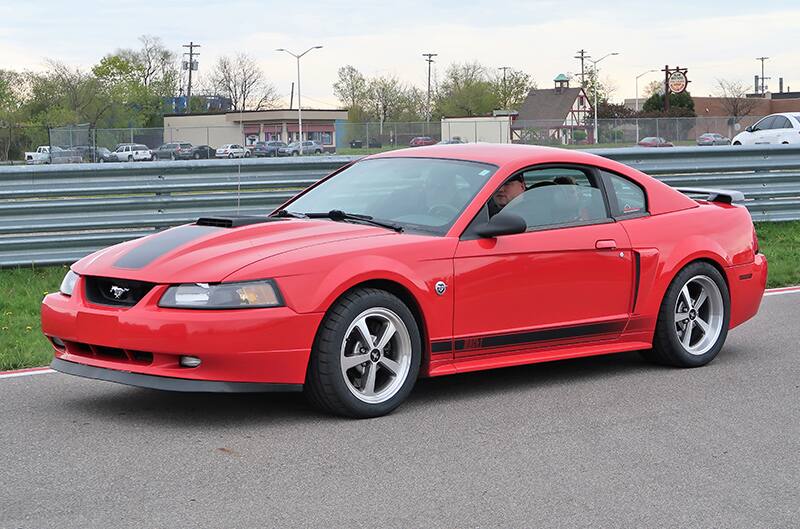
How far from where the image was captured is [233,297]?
5.82m

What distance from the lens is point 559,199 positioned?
727cm

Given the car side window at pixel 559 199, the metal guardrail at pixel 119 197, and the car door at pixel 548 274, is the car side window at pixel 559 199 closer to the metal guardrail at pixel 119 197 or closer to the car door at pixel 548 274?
the car door at pixel 548 274

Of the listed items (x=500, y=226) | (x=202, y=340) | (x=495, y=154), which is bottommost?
(x=202, y=340)

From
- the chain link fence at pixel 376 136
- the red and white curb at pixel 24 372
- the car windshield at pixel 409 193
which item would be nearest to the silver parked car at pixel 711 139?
the chain link fence at pixel 376 136

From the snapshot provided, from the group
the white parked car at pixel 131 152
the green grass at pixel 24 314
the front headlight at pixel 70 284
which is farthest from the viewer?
the white parked car at pixel 131 152

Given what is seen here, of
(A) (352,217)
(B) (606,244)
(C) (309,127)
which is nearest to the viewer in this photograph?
(A) (352,217)

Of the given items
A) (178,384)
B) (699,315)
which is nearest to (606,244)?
(699,315)

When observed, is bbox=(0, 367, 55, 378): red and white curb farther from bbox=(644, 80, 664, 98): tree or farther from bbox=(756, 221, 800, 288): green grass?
bbox=(644, 80, 664, 98): tree

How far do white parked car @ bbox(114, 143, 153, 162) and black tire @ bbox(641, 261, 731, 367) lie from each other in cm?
3973

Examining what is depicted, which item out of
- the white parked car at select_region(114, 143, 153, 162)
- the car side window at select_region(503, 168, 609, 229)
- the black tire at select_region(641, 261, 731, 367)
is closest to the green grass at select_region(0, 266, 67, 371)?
the car side window at select_region(503, 168, 609, 229)

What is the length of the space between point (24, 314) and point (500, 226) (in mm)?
4901

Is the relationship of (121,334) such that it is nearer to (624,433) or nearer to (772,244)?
(624,433)

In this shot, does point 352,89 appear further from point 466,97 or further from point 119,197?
point 119,197

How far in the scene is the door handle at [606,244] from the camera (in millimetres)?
7172
